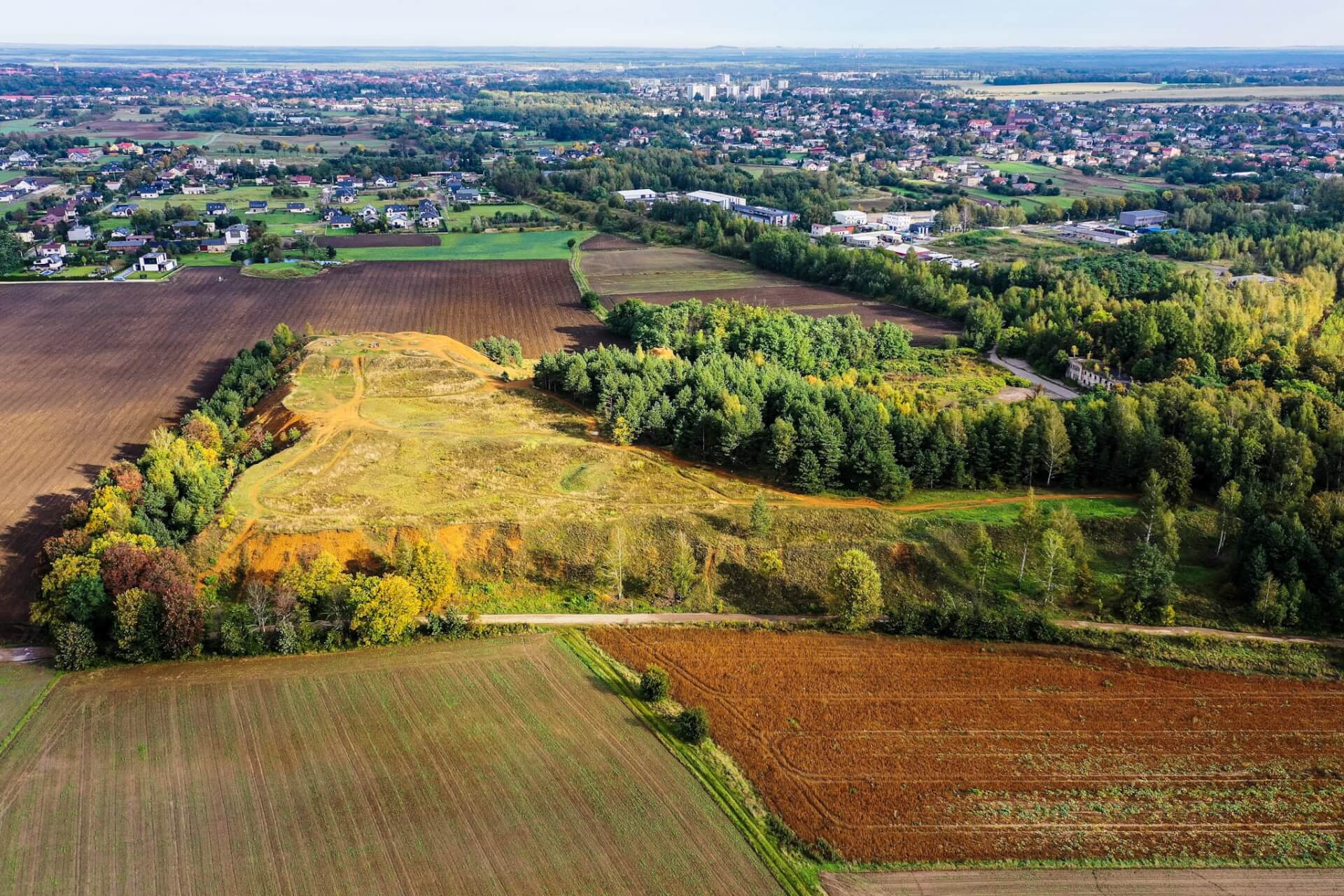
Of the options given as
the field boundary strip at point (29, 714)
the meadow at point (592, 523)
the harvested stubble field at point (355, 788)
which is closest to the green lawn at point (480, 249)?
the meadow at point (592, 523)

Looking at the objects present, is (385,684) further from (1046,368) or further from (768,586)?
(1046,368)

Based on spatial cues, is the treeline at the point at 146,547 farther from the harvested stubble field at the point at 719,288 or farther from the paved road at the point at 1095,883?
the harvested stubble field at the point at 719,288

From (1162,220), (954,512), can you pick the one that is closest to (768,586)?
(954,512)

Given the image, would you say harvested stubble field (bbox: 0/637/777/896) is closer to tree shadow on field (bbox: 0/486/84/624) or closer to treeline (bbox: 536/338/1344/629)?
tree shadow on field (bbox: 0/486/84/624)

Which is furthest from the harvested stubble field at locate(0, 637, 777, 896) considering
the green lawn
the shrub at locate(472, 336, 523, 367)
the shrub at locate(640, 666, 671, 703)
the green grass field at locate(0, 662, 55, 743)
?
the green lawn

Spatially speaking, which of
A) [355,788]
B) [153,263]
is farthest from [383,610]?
[153,263]

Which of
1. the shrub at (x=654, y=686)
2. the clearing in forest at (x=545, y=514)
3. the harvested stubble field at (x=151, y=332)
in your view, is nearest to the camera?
the shrub at (x=654, y=686)
